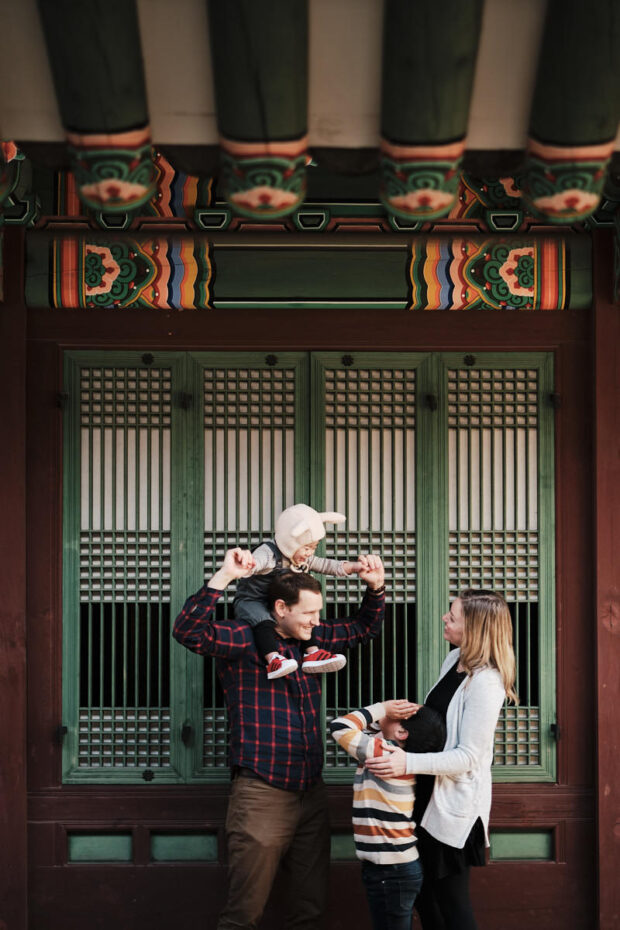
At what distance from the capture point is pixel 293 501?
5277 mm

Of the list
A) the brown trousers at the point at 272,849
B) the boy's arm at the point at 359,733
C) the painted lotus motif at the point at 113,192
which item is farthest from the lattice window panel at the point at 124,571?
the painted lotus motif at the point at 113,192

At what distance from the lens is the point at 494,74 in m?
3.53

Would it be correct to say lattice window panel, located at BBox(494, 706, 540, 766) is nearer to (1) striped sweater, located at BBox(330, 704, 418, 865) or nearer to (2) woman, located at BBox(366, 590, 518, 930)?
(2) woman, located at BBox(366, 590, 518, 930)

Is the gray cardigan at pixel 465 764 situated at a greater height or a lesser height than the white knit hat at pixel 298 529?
lesser

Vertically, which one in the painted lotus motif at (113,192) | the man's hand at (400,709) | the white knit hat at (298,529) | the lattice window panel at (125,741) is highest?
the painted lotus motif at (113,192)

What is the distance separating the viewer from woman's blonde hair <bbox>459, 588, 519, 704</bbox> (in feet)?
13.4

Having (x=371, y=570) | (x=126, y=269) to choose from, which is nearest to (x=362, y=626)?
(x=371, y=570)

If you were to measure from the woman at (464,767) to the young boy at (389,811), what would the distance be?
2.9 inches

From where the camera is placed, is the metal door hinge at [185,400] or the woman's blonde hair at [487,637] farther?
the metal door hinge at [185,400]

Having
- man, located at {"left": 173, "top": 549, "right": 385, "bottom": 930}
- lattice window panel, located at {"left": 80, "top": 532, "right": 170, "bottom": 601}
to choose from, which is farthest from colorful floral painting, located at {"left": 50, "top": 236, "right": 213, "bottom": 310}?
man, located at {"left": 173, "top": 549, "right": 385, "bottom": 930}

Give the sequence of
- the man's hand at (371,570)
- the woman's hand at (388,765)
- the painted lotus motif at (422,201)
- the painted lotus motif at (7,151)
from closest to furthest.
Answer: the painted lotus motif at (422,201)
the painted lotus motif at (7,151)
the woman's hand at (388,765)
the man's hand at (371,570)

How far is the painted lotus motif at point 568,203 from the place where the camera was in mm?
3432

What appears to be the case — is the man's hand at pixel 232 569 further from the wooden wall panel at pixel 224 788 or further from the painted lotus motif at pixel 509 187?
the painted lotus motif at pixel 509 187

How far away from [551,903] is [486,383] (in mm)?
2744
